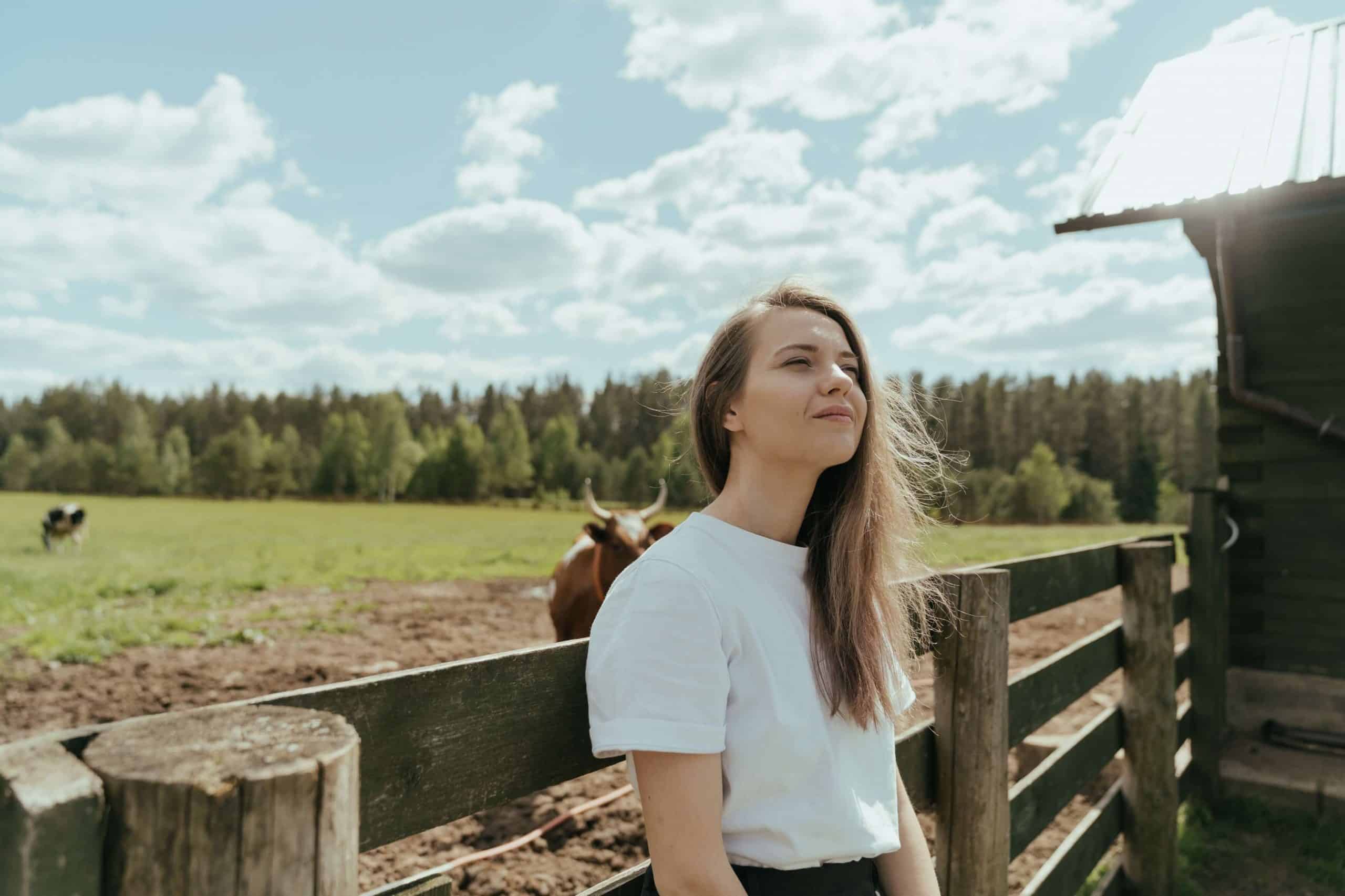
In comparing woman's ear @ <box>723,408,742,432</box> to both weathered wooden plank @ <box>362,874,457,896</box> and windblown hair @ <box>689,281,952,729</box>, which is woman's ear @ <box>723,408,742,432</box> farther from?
weathered wooden plank @ <box>362,874,457,896</box>

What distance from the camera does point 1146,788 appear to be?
3.65 meters

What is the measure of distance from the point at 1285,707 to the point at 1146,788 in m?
2.19

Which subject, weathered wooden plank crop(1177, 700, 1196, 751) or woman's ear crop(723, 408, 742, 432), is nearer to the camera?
woman's ear crop(723, 408, 742, 432)

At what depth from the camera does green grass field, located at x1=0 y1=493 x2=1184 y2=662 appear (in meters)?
9.82

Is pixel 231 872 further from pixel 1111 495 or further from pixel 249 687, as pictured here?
pixel 1111 495

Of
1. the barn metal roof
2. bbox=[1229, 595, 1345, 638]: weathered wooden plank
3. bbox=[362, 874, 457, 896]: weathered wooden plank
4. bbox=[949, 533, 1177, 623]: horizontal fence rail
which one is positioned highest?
the barn metal roof

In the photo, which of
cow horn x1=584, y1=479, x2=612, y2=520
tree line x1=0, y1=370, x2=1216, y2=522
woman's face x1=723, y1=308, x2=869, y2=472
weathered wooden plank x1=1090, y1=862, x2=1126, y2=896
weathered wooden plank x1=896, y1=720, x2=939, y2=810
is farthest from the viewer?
tree line x1=0, y1=370, x2=1216, y2=522

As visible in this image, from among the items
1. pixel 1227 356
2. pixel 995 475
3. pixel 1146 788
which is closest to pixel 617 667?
pixel 1146 788

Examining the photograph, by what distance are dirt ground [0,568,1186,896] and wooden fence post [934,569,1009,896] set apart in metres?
1.10

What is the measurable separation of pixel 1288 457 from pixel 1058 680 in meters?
3.05

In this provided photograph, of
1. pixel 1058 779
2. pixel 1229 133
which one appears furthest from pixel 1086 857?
pixel 1229 133

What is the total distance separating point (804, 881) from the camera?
4.89 ft

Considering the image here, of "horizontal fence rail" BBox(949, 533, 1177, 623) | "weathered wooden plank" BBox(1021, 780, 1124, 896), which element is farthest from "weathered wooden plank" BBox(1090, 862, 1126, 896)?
"horizontal fence rail" BBox(949, 533, 1177, 623)

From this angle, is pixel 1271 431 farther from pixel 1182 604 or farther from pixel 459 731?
pixel 459 731
